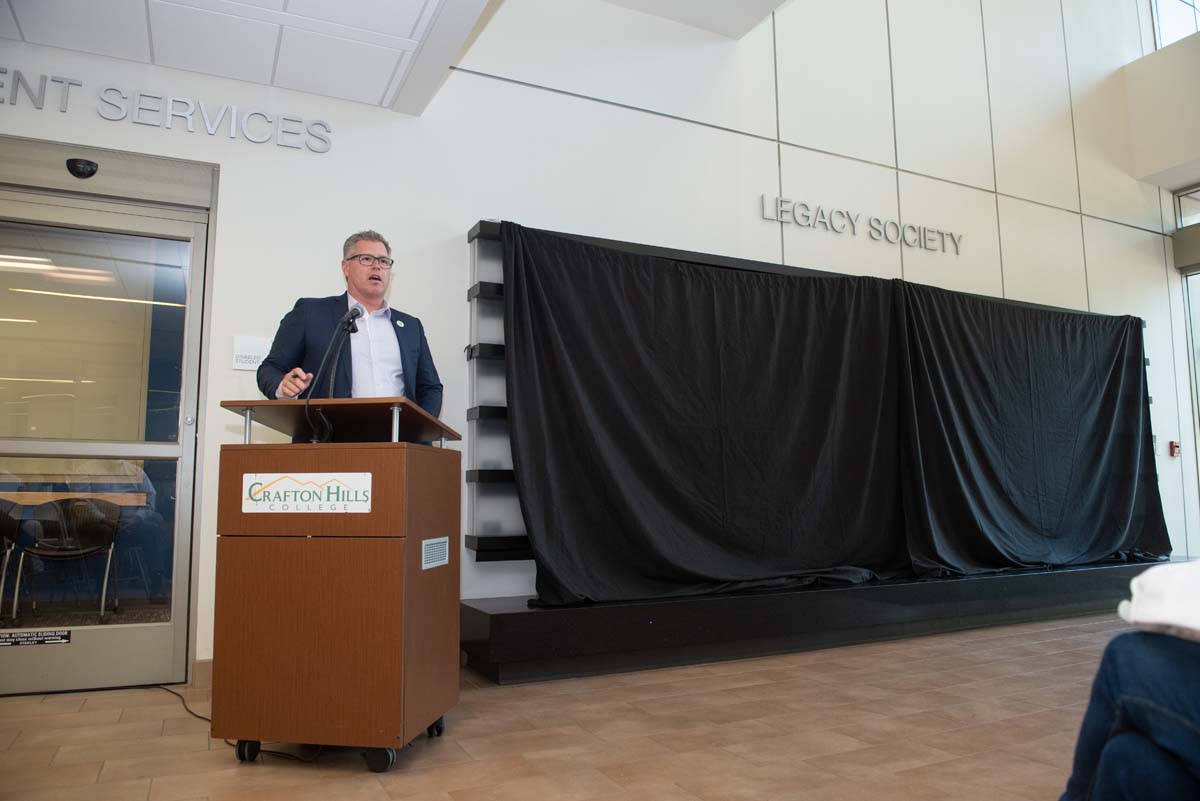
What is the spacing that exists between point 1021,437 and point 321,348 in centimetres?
452

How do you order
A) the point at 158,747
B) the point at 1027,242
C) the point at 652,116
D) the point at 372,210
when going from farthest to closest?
the point at 1027,242, the point at 652,116, the point at 372,210, the point at 158,747

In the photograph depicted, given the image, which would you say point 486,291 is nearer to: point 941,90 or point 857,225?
point 857,225

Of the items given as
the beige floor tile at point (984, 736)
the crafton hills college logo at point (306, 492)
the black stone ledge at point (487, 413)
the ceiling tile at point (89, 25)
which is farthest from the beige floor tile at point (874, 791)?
the ceiling tile at point (89, 25)

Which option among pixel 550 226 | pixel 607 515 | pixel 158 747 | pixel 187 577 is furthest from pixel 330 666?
pixel 550 226

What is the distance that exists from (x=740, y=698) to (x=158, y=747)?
189 cm

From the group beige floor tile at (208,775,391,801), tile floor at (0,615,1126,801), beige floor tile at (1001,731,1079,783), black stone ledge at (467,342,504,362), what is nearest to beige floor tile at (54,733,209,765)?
tile floor at (0,615,1126,801)

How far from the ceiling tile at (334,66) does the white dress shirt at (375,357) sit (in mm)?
1138

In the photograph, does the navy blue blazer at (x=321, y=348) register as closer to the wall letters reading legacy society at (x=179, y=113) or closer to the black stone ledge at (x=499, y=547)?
the black stone ledge at (x=499, y=547)

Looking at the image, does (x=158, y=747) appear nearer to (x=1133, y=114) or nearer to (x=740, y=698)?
(x=740, y=698)

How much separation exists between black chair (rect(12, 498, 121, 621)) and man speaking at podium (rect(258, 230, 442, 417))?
1196 mm

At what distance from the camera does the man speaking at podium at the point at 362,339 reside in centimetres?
269

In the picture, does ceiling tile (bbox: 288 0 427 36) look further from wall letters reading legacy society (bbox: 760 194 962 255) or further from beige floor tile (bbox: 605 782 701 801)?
beige floor tile (bbox: 605 782 701 801)

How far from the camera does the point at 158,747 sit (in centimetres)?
234

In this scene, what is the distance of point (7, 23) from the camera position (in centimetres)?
302
